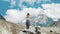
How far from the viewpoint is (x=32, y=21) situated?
14727 mm

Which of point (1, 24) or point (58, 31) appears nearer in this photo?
point (1, 24)

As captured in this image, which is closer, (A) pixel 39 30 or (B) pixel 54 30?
(A) pixel 39 30

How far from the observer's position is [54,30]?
51.9 feet

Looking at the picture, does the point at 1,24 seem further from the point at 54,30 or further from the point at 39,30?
the point at 54,30

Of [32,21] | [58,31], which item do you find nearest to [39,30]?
[32,21]

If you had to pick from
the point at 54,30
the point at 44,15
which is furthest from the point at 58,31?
the point at 44,15

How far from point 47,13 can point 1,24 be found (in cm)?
377

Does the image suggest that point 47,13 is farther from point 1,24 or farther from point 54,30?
point 1,24

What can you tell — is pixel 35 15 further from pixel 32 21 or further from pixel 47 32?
pixel 47 32

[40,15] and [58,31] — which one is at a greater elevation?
[40,15]

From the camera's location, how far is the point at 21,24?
49.6ft

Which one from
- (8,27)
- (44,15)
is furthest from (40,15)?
(8,27)

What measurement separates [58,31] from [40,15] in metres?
2.26

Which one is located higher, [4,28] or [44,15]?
[44,15]
